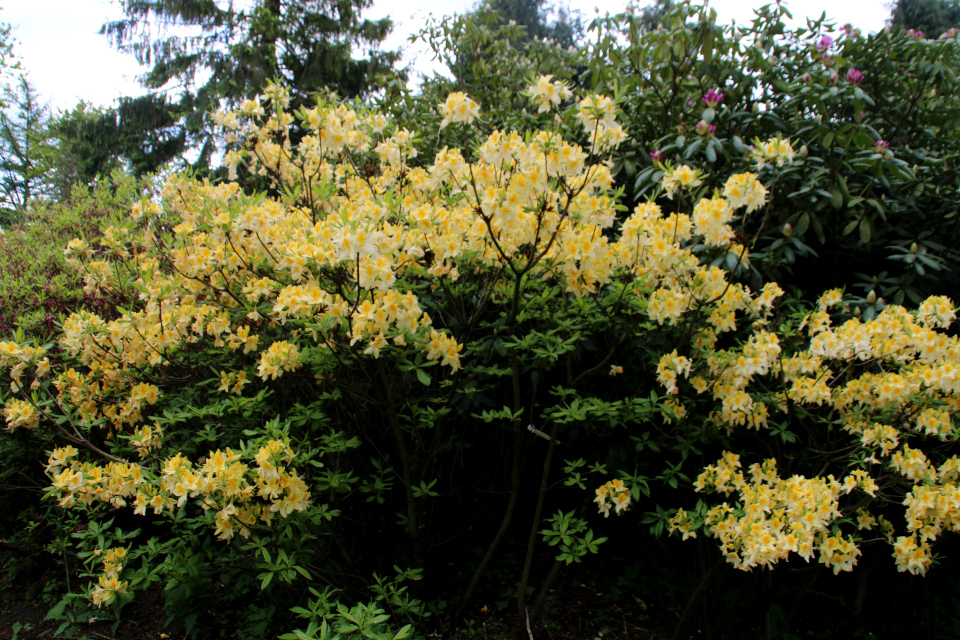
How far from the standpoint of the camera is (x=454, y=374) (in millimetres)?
2406

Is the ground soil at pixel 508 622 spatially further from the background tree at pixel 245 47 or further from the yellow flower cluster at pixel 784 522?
the background tree at pixel 245 47

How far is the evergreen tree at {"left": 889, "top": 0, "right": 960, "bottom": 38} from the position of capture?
1453 centimetres

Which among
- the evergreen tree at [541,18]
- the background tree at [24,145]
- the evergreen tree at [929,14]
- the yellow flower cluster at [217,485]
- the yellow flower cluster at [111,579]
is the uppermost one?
the evergreen tree at [541,18]

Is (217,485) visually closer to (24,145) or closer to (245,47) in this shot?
(245,47)

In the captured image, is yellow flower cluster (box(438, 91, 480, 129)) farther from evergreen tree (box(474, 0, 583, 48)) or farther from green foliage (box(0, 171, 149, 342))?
evergreen tree (box(474, 0, 583, 48))

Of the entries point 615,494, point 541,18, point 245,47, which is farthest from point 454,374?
point 541,18

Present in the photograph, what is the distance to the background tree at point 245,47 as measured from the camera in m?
11.5

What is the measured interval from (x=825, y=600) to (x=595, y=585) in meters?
1.18

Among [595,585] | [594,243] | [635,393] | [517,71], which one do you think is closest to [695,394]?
[635,393]

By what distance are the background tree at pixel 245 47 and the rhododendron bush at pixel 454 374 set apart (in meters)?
9.77

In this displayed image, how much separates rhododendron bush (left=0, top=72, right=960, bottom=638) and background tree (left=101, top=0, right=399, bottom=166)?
385 inches

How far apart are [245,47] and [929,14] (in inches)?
636

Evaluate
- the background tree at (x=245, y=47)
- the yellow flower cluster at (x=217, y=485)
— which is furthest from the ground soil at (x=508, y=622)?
the background tree at (x=245, y=47)

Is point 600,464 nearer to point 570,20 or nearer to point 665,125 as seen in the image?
point 665,125
